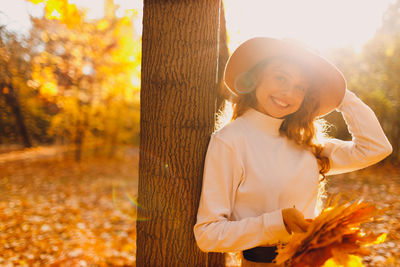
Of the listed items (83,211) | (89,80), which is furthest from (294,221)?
(89,80)

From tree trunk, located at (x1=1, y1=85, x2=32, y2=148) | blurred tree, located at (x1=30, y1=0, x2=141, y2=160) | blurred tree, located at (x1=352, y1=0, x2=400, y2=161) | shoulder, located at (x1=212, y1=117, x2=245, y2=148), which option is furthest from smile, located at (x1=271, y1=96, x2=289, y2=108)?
blurred tree, located at (x1=352, y1=0, x2=400, y2=161)

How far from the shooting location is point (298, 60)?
1.75m

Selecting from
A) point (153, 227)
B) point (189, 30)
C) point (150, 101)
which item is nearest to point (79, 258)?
point (153, 227)

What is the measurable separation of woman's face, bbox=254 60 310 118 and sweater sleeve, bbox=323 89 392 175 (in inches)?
16.2

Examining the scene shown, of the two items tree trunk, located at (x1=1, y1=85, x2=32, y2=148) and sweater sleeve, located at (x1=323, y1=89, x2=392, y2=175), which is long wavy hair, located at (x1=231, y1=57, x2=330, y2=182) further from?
tree trunk, located at (x1=1, y1=85, x2=32, y2=148)

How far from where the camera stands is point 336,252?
1.34 m

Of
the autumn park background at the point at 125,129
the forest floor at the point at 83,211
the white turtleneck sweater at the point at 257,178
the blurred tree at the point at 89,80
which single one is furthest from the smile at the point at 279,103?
the blurred tree at the point at 89,80

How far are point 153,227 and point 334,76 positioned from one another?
1.36m

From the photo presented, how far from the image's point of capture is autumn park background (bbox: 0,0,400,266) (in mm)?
1737

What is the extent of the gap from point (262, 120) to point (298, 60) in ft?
1.27

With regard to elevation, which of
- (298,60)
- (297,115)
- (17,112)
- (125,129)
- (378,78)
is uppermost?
(298,60)

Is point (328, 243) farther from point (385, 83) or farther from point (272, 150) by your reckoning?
point (385, 83)

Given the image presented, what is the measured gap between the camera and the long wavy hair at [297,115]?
187 centimetres

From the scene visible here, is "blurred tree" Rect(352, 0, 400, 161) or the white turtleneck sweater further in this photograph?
"blurred tree" Rect(352, 0, 400, 161)
